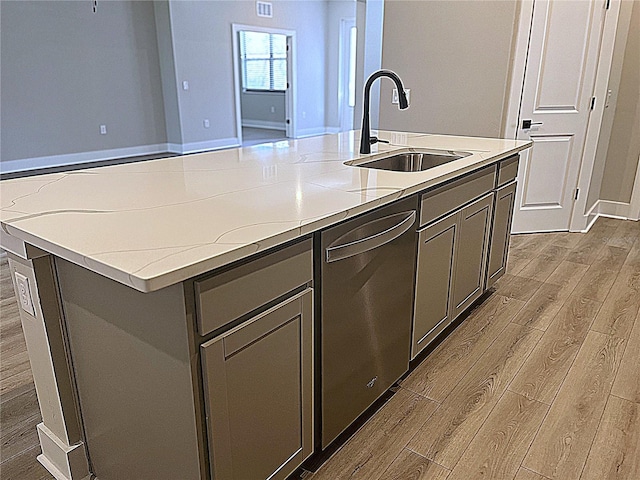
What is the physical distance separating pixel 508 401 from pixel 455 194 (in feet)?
2.96

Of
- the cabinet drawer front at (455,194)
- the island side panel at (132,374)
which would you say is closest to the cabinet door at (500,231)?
the cabinet drawer front at (455,194)

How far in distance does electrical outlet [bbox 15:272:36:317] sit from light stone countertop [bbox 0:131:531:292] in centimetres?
11

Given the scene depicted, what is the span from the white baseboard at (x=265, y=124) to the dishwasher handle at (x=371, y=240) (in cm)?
954

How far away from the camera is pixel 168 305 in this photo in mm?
1041

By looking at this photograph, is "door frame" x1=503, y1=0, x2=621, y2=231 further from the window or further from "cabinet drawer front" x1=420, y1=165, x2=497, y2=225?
the window

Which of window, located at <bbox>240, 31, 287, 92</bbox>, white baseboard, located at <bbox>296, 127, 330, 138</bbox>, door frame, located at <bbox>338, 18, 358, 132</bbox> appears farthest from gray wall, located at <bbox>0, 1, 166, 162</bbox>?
window, located at <bbox>240, 31, 287, 92</bbox>

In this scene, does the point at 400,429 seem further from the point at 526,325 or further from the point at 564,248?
the point at 564,248

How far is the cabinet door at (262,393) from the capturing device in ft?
3.73

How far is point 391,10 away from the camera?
392 cm

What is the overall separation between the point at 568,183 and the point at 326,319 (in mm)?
3398

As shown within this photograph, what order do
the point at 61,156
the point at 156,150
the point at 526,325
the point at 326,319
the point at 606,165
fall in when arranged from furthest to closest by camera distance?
1. the point at 156,150
2. the point at 61,156
3. the point at 606,165
4. the point at 526,325
5. the point at 326,319

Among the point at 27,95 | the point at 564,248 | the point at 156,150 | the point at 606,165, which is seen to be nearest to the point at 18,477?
the point at 564,248

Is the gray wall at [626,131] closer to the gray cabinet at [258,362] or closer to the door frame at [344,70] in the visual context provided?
the gray cabinet at [258,362]

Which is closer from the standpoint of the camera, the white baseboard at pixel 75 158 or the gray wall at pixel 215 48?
the white baseboard at pixel 75 158
